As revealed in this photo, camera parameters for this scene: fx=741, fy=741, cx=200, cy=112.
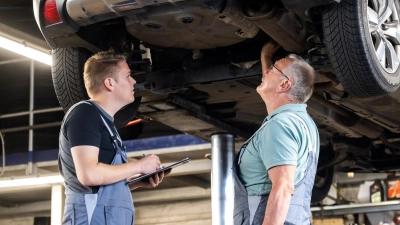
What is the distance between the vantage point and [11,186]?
9148mm

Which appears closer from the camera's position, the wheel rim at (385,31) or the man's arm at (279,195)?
the man's arm at (279,195)

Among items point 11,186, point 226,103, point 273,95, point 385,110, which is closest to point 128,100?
point 273,95

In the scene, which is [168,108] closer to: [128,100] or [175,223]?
[128,100]

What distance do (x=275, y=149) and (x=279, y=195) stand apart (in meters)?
0.19

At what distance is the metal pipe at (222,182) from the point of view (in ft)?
19.0

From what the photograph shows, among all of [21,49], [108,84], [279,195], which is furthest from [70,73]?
[21,49]

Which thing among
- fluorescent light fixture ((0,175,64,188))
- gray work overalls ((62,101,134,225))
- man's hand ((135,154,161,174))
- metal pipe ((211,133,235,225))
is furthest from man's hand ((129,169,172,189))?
fluorescent light fixture ((0,175,64,188))

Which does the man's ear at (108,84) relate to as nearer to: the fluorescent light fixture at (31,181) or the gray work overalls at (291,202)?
the gray work overalls at (291,202)

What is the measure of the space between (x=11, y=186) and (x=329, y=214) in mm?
4307

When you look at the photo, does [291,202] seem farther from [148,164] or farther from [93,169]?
[93,169]

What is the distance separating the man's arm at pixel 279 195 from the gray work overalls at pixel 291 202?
0.47ft

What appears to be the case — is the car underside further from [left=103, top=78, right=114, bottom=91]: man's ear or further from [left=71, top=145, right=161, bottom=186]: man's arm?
[left=71, top=145, right=161, bottom=186]: man's arm

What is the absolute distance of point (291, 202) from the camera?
3.03 m

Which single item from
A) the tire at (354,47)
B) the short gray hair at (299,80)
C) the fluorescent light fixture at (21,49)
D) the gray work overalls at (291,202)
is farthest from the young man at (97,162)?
the fluorescent light fixture at (21,49)
